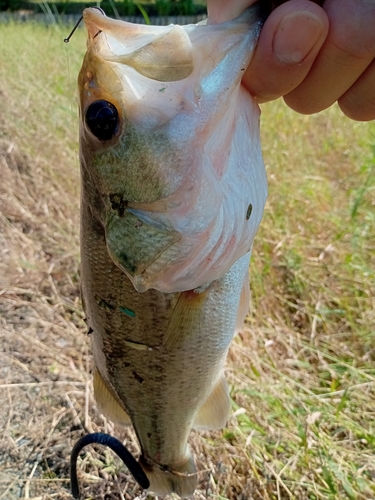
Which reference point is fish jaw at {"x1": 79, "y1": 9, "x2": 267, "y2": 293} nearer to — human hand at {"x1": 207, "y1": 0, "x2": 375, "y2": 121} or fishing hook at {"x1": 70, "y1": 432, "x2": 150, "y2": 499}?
human hand at {"x1": 207, "y1": 0, "x2": 375, "y2": 121}

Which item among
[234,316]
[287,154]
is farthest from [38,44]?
[234,316]

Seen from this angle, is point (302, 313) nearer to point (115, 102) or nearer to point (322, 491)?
point (322, 491)

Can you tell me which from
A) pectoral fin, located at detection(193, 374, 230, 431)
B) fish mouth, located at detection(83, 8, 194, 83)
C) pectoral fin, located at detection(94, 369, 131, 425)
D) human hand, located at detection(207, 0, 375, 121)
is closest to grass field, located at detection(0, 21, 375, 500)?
pectoral fin, located at detection(193, 374, 230, 431)

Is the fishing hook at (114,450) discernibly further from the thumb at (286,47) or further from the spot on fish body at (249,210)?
the thumb at (286,47)

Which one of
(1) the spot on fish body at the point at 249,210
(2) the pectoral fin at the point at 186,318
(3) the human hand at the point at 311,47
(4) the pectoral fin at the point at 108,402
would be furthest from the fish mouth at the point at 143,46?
(4) the pectoral fin at the point at 108,402

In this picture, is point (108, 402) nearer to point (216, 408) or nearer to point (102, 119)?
point (216, 408)

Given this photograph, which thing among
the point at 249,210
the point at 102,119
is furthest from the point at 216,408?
the point at 102,119

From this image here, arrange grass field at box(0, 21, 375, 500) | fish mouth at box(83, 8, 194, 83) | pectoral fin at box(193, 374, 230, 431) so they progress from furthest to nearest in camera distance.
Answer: grass field at box(0, 21, 375, 500) → pectoral fin at box(193, 374, 230, 431) → fish mouth at box(83, 8, 194, 83)
